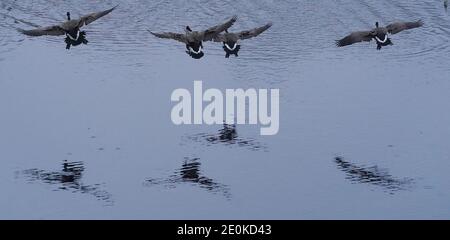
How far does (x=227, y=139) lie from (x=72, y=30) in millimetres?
8165

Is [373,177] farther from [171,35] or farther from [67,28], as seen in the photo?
[67,28]

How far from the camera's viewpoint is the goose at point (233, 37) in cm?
3988

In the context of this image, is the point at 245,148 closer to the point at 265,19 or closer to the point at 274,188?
the point at 274,188

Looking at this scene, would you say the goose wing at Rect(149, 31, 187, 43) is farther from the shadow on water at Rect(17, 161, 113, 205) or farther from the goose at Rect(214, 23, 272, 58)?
the shadow on water at Rect(17, 161, 113, 205)

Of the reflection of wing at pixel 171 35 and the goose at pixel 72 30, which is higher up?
the goose at pixel 72 30

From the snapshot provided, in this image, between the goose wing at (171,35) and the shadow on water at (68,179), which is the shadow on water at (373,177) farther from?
the shadow on water at (68,179)

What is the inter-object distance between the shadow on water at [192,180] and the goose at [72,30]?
8059 millimetres

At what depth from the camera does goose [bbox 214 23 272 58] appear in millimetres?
39875

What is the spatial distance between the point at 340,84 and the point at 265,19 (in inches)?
299

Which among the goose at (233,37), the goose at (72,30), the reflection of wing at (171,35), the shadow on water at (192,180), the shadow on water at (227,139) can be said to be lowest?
the shadow on water at (192,180)

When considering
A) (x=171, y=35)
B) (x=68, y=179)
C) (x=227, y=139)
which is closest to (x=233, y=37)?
(x=171, y=35)

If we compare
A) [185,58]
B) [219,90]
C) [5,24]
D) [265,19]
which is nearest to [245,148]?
[219,90]

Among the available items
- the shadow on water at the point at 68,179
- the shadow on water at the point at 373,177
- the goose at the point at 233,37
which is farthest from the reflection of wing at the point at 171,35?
the shadow on water at the point at 373,177

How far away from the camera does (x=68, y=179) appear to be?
3394 cm
